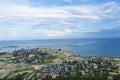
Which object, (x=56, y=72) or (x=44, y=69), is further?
(x=44, y=69)

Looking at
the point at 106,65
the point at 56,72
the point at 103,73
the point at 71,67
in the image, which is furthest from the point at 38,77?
the point at 106,65

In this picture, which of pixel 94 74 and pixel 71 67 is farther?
pixel 71 67

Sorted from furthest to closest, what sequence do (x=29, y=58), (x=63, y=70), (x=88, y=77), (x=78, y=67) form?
(x=29, y=58), (x=78, y=67), (x=63, y=70), (x=88, y=77)

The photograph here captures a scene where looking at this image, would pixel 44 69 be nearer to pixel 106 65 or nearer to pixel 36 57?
pixel 106 65

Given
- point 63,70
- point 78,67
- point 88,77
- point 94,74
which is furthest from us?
point 78,67

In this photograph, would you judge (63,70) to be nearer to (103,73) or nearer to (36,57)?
(103,73)

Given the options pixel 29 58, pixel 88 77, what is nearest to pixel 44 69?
pixel 88 77

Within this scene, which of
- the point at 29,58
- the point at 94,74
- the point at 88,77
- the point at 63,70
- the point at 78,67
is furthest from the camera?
the point at 29,58

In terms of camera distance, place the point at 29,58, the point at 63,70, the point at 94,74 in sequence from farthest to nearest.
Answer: the point at 29,58
the point at 63,70
the point at 94,74
